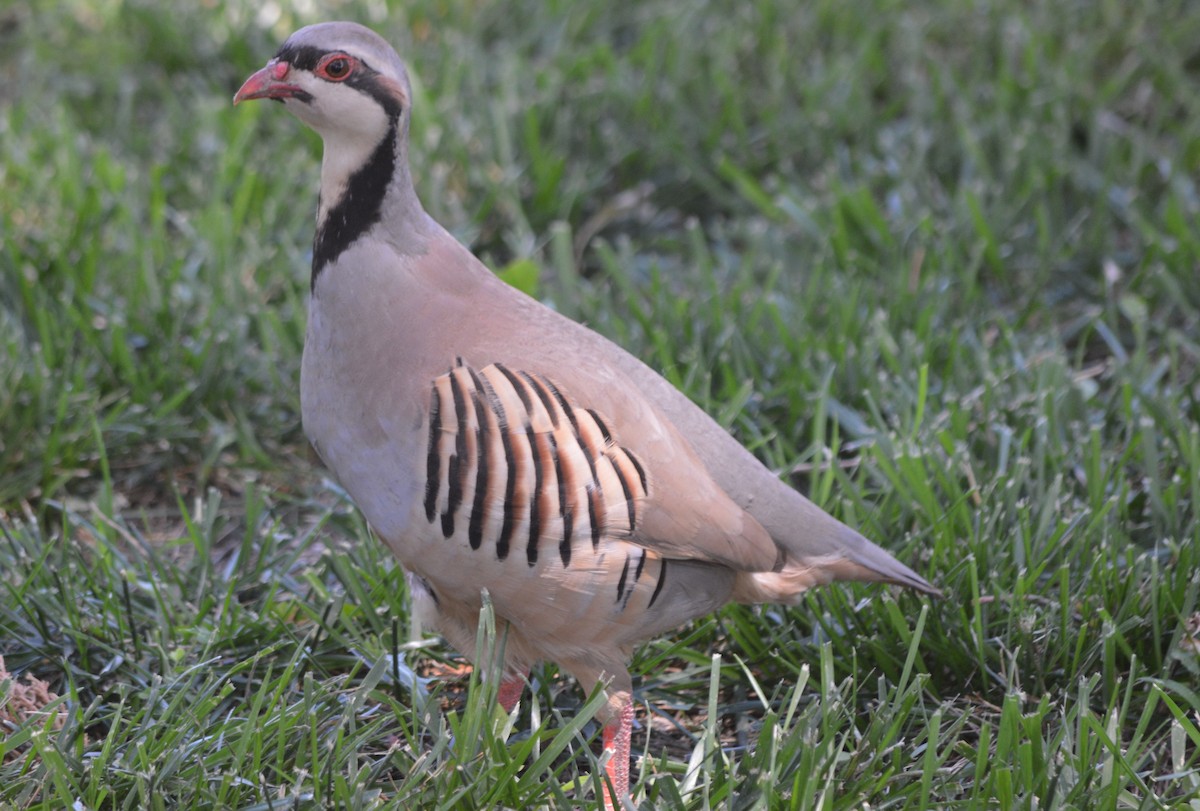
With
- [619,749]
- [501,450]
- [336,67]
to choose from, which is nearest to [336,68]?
[336,67]

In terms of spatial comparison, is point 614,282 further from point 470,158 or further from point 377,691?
point 377,691

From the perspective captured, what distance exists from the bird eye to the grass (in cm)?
113

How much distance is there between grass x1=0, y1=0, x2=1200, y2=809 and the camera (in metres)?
2.78

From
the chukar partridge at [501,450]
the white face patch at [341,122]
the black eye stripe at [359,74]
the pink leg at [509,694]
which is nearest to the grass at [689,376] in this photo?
the pink leg at [509,694]

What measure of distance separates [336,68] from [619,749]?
1474 mm

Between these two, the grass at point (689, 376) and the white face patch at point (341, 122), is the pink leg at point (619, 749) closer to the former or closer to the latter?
the grass at point (689, 376)

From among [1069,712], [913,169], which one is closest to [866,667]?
[1069,712]

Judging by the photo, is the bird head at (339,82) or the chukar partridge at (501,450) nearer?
the chukar partridge at (501,450)

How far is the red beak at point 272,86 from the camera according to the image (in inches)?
112

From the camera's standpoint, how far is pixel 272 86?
2844 mm

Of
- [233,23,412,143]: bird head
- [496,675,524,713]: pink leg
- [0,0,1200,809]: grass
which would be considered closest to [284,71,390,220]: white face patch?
[233,23,412,143]: bird head

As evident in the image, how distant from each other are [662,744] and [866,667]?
0.48 meters

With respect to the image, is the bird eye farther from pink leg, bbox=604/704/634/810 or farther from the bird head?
pink leg, bbox=604/704/634/810

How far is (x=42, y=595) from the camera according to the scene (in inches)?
124
